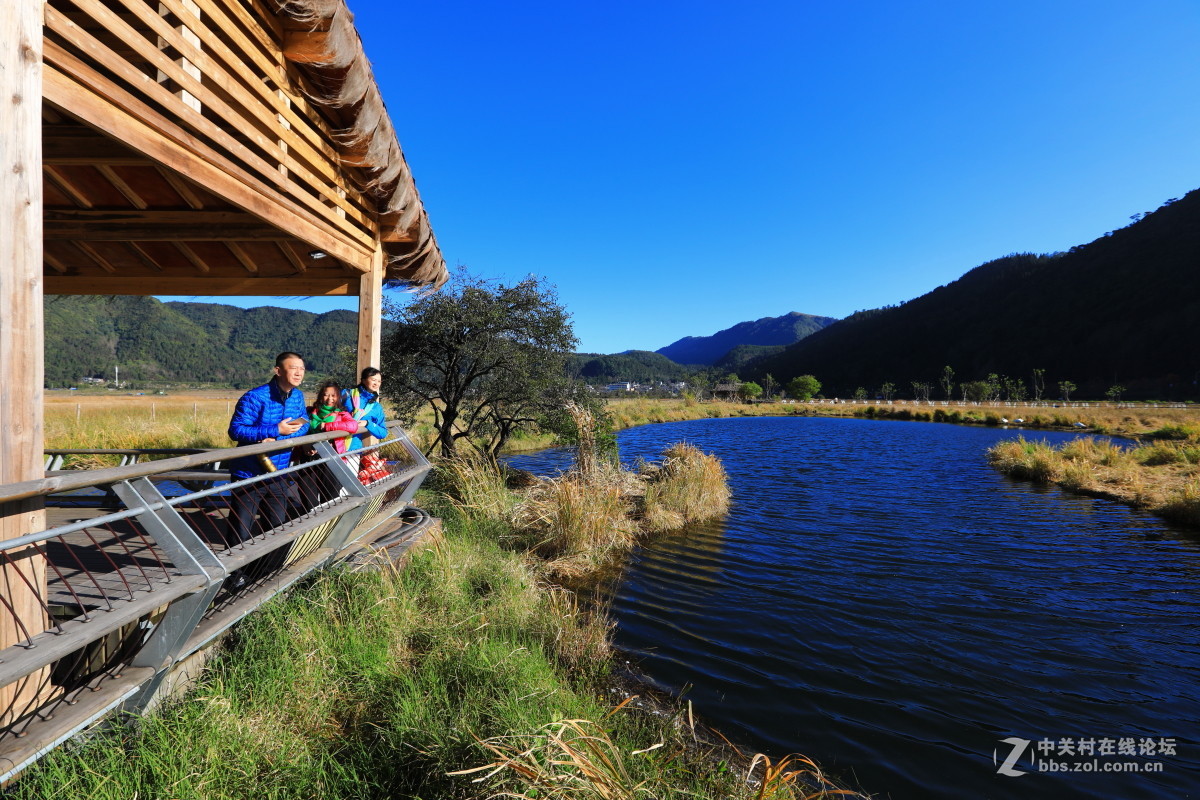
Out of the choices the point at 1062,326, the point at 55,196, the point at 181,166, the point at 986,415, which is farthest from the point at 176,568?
the point at 1062,326

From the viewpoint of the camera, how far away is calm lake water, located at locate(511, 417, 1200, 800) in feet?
12.4

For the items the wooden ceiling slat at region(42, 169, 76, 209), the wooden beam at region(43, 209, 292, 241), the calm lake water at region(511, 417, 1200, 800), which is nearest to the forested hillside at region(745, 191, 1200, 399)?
the calm lake water at region(511, 417, 1200, 800)

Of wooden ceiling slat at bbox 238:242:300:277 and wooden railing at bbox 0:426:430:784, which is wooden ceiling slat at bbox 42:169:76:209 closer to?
wooden ceiling slat at bbox 238:242:300:277

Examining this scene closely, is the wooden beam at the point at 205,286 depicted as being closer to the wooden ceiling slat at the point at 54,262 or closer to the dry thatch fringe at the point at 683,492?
the wooden ceiling slat at the point at 54,262

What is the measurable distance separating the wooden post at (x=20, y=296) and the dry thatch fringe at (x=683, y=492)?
7826 millimetres

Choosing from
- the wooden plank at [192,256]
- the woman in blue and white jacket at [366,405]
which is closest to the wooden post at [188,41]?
the woman in blue and white jacket at [366,405]

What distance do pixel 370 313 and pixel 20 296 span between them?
12.5 ft

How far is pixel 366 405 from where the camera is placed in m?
4.84

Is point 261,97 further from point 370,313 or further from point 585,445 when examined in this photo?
point 585,445

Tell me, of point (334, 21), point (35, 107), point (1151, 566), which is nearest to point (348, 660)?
point (35, 107)

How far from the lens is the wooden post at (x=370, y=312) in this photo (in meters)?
5.58

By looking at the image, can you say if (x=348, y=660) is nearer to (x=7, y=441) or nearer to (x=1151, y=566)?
(x=7, y=441)

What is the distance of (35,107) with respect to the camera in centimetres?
201

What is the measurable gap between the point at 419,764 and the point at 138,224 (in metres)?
5.00
